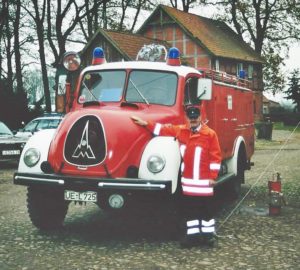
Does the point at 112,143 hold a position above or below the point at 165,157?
above

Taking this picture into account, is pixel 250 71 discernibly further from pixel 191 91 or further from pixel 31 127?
pixel 191 91

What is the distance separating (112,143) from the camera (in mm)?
6836

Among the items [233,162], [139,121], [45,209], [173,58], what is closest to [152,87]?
[173,58]

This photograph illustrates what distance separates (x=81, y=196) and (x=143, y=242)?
3.36ft

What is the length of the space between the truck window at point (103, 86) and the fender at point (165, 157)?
1436 mm

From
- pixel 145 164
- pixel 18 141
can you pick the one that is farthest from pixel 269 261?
pixel 18 141

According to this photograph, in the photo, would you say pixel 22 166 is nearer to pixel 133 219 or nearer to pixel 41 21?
pixel 133 219

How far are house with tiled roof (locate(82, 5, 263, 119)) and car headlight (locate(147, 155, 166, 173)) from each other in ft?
96.2

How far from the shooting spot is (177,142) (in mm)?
6879

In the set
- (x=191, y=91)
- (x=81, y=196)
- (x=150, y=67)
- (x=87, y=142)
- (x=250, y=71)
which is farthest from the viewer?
(x=250, y=71)

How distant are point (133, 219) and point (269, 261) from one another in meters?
2.88

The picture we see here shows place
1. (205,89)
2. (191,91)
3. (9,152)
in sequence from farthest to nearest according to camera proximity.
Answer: (9,152)
(191,91)
(205,89)

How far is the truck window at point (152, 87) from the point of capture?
794 cm

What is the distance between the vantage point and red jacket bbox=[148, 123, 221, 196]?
6562mm
